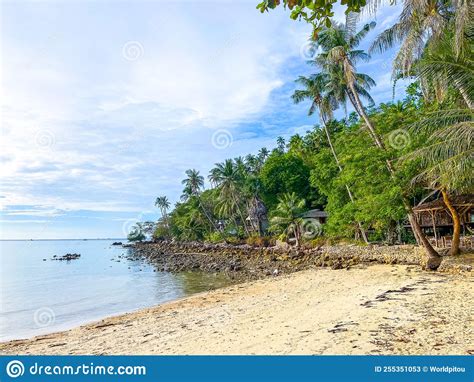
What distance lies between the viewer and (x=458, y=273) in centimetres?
1100

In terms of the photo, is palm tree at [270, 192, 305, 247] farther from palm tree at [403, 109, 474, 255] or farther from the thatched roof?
palm tree at [403, 109, 474, 255]

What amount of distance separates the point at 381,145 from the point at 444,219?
11231mm

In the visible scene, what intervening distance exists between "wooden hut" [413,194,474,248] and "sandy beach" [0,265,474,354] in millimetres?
7090

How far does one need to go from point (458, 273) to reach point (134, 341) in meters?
10.3

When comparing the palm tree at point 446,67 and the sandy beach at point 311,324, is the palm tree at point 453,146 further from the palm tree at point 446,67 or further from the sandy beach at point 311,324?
the sandy beach at point 311,324

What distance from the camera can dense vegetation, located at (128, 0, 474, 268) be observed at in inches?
378

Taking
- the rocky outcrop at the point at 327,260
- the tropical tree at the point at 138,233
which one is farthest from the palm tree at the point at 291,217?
the tropical tree at the point at 138,233

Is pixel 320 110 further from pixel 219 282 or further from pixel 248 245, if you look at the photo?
pixel 248 245

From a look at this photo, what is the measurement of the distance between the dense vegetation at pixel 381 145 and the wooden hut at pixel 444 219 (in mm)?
1064

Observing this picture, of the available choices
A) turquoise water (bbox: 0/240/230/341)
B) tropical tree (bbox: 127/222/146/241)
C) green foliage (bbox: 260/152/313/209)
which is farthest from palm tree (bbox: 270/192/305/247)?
tropical tree (bbox: 127/222/146/241)

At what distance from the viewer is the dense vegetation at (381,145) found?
31.5 ft

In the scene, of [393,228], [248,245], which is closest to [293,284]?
[393,228]

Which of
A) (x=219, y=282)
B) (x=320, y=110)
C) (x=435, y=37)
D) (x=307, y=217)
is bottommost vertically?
(x=219, y=282)

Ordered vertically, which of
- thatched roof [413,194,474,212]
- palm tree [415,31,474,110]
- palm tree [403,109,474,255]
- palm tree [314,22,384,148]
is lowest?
thatched roof [413,194,474,212]
